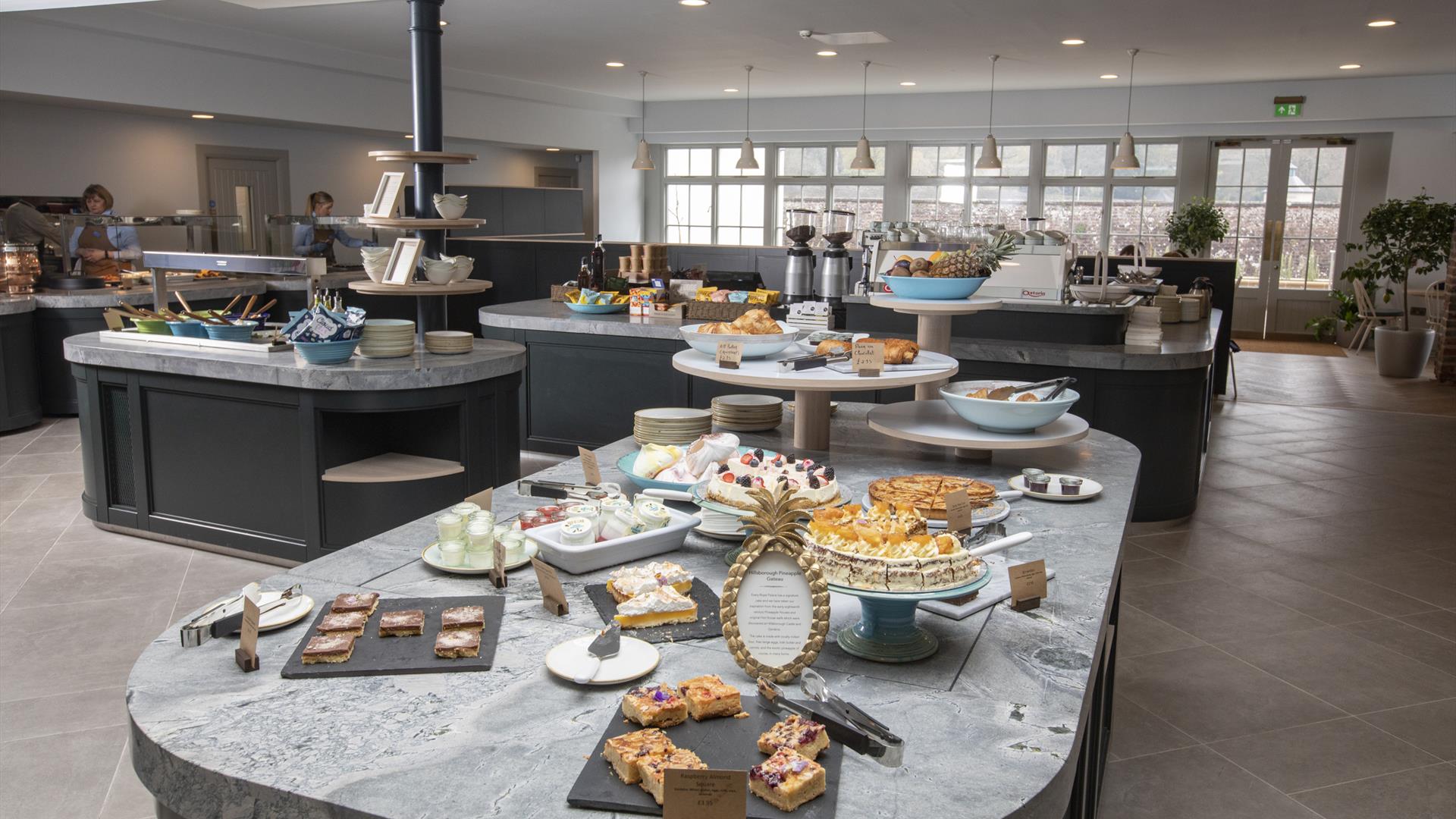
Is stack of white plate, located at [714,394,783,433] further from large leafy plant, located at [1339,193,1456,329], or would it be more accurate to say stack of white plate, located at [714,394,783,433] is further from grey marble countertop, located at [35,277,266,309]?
large leafy plant, located at [1339,193,1456,329]

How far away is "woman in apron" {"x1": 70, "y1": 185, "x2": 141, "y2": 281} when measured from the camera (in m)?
7.62

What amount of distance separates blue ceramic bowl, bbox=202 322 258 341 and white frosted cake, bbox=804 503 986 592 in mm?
3728

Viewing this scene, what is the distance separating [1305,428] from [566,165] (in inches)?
417

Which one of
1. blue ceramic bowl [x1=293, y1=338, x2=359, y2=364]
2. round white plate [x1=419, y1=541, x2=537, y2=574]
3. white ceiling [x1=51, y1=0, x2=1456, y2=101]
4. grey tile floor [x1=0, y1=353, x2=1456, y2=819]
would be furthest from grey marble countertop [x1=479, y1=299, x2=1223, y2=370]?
round white plate [x1=419, y1=541, x2=537, y2=574]

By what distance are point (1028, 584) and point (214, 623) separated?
136 centimetres

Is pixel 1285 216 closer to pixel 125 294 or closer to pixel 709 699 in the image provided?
pixel 125 294

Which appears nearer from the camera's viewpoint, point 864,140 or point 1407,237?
point 1407,237

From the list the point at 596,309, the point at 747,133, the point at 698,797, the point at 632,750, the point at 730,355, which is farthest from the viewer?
the point at 747,133

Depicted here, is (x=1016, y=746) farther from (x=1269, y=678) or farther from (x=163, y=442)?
(x=163, y=442)

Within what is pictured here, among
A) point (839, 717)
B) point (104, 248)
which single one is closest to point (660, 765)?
point (839, 717)

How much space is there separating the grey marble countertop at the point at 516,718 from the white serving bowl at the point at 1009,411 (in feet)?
2.64

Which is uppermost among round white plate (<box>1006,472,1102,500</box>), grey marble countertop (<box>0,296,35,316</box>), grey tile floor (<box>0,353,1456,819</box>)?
grey marble countertop (<box>0,296,35,316</box>)

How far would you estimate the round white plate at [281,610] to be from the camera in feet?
5.56

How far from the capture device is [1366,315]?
12.0m
